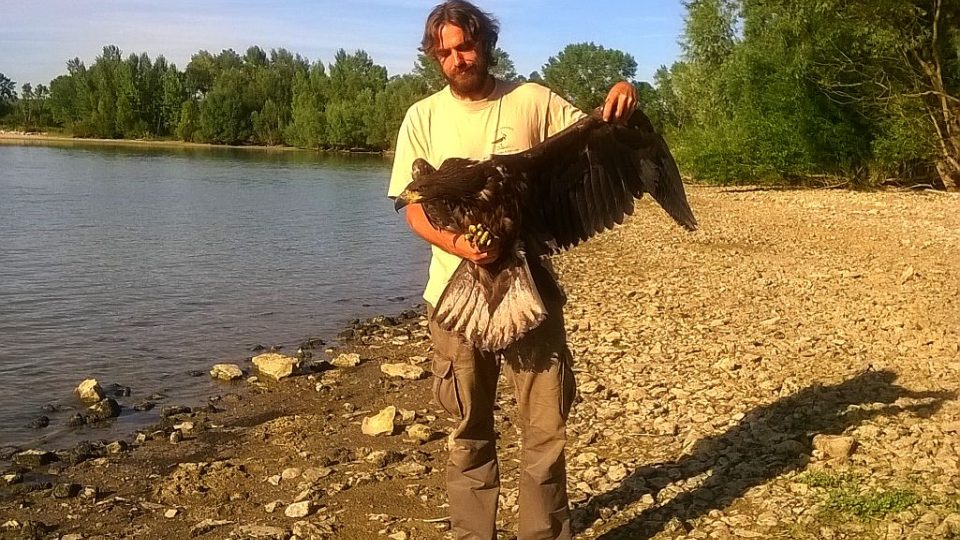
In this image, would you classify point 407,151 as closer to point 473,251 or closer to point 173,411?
point 473,251

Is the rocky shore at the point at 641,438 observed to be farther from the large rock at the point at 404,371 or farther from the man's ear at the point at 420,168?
the man's ear at the point at 420,168

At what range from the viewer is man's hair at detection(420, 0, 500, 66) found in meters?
3.81

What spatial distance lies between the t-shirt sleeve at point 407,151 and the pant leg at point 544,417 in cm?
83

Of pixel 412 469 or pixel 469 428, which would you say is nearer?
pixel 469 428

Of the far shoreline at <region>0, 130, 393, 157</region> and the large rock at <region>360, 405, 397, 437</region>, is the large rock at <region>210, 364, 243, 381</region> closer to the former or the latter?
the large rock at <region>360, 405, 397, 437</region>

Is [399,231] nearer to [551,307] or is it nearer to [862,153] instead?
[862,153]

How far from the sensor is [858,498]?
4738 mm

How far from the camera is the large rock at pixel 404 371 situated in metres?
9.55

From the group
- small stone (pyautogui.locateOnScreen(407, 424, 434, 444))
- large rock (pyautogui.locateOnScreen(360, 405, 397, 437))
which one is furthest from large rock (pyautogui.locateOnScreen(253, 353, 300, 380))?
small stone (pyautogui.locateOnScreen(407, 424, 434, 444))

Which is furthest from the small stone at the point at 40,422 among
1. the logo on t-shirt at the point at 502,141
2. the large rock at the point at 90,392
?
the logo on t-shirt at the point at 502,141

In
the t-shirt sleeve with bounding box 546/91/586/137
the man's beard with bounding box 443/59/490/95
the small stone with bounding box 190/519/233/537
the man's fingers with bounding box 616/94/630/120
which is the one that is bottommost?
the small stone with bounding box 190/519/233/537

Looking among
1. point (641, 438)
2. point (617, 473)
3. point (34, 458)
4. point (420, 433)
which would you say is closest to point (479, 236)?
point (617, 473)

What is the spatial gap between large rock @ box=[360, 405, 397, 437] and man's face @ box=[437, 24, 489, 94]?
3987 mm

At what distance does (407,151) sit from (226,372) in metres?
6.73
